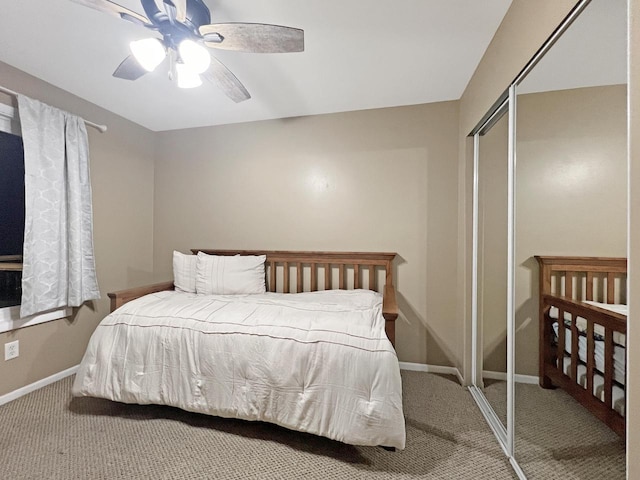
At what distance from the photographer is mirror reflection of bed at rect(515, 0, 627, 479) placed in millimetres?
803

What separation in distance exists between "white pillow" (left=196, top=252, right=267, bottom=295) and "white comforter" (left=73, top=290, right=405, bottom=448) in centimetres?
57

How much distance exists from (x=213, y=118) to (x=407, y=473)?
10.2 ft

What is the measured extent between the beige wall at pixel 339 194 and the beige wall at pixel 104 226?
18 centimetres

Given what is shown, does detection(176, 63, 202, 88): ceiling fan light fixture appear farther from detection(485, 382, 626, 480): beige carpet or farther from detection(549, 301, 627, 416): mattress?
detection(485, 382, 626, 480): beige carpet

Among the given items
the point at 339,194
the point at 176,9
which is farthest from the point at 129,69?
the point at 339,194

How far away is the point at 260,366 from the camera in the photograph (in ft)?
5.15

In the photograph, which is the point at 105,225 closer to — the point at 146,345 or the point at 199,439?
the point at 146,345

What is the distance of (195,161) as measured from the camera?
3057mm

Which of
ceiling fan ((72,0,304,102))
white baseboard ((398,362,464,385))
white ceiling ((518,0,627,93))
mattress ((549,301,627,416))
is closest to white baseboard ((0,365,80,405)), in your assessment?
ceiling fan ((72,0,304,102))

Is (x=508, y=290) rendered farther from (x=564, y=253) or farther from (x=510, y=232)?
(x=564, y=253)

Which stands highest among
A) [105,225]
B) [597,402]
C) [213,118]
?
[213,118]

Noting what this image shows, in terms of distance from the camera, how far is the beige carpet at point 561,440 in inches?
33.9

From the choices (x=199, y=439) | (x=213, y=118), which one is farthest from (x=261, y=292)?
(x=213, y=118)

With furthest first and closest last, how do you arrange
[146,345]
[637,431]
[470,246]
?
[470,246], [146,345], [637,431]
